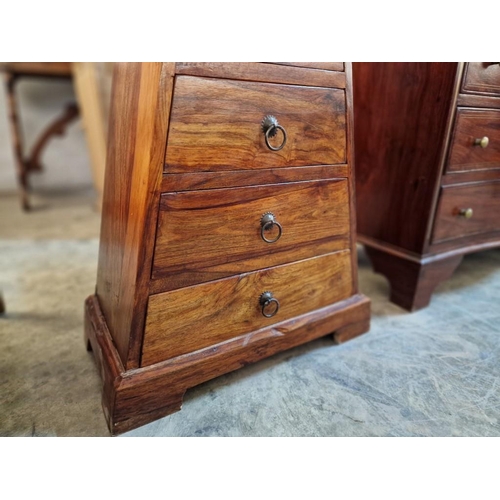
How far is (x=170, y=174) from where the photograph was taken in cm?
55

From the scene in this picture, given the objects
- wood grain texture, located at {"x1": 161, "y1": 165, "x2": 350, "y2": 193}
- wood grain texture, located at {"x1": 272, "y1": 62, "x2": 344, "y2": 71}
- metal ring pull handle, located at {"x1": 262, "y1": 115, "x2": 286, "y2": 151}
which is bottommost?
wood grain texture, located at {"x1": 161, "y1": 165, "x2": 350, "y2": 193}

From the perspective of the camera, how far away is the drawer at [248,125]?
1.76 feet

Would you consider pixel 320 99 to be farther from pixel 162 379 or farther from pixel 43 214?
pixel 43 214

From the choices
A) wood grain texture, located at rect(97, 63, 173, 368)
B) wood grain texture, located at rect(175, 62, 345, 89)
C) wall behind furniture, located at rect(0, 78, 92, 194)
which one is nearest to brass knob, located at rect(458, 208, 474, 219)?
wood grain texture, located at rect(175, 62, 345, 89)

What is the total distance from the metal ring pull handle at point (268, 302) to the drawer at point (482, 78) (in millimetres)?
665

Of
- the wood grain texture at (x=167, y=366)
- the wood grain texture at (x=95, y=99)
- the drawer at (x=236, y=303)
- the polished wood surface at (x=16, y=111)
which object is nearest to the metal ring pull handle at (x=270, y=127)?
the drawer at (x=236, y=303)

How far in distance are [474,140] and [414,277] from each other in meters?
0.37

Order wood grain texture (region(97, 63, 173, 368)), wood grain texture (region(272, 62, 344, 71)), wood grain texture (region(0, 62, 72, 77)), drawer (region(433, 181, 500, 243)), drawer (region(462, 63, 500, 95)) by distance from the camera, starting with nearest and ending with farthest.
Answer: wood grain texture (region(97, 63, 173, 368))
wood grain texture (region(272, 62, 344, 71))
drawer (region(462, 63, 500, 95))
drawer (region(433, 181, 500, 243))
wood grain texture (region(0, 62, 72, 77))

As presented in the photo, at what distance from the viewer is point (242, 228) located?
0.65m

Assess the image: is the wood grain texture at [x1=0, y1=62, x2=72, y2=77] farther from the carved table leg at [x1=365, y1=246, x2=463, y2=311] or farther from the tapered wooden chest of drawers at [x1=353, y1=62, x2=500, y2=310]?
the carved table leg at [x1=365, y1=246, x2=463, y2=311]

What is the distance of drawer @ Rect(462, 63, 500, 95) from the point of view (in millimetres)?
839

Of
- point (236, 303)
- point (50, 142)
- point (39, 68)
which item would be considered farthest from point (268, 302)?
point (50, 142)

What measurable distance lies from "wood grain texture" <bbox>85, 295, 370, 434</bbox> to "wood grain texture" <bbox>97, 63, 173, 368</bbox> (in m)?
0.03

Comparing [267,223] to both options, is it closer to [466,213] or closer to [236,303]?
[236,303]
